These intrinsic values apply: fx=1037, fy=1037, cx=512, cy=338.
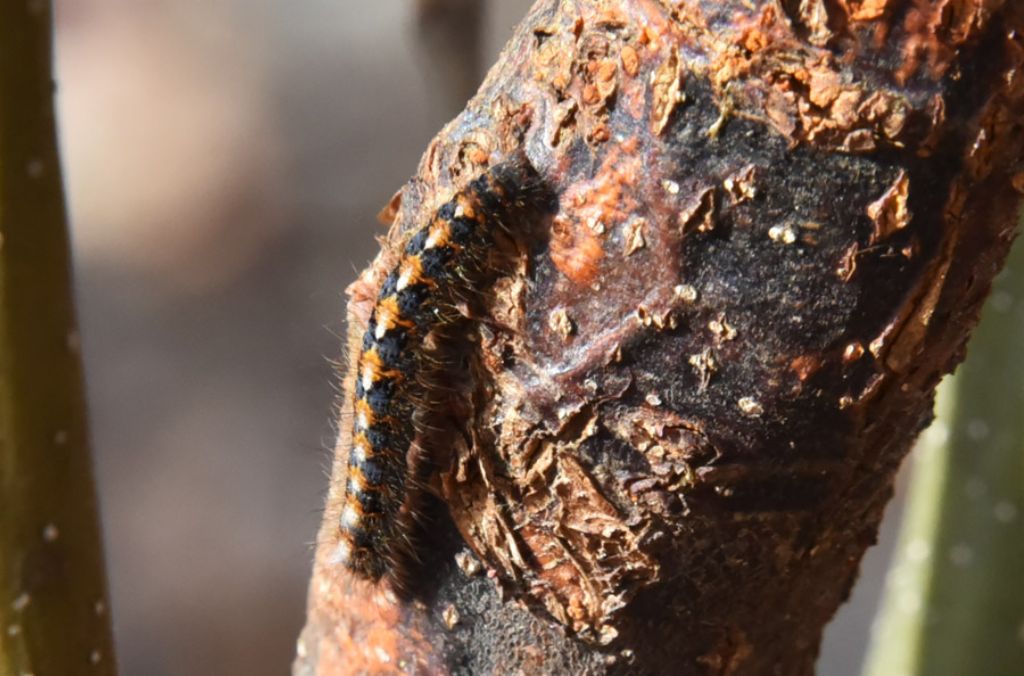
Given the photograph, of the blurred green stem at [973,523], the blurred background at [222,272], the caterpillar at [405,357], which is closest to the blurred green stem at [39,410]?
the caterpillar at [405,357]

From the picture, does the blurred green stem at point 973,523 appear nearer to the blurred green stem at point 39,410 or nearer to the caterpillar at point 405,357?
the caterpillar at point 405,357

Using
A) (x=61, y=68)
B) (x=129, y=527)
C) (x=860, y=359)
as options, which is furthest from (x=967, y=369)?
(x=61, y=68)

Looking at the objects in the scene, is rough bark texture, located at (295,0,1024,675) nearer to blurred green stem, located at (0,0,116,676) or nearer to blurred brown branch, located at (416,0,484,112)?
blurred green stem, located at (0,0,116,676)

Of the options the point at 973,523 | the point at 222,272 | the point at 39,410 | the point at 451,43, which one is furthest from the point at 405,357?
the point at 222,272

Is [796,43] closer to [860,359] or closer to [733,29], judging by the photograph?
[733,29]

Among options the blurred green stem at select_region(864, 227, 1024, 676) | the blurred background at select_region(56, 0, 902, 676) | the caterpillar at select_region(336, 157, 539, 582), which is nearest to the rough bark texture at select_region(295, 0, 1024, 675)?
the caterpillar at select_region(336, 157, 539, 582)
